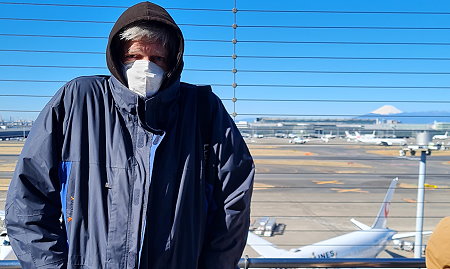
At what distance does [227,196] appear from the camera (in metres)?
1.16

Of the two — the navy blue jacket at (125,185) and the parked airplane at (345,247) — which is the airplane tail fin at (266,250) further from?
the navy blue jacket at (125,185)

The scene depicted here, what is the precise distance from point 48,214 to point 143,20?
0.62m

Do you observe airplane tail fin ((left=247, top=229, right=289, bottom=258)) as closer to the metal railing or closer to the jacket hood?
the metal railing

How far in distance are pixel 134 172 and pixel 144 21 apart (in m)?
0.44

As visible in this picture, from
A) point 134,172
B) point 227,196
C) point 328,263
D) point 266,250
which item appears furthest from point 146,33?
point 266,250

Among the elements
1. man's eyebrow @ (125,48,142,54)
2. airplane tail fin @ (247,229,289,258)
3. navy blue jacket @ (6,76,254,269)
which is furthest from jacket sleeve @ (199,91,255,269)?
airplane tail fin @ (247,229,289,258)

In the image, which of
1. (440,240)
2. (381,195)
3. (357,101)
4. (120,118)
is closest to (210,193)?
(120,118)

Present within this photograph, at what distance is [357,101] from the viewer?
9.02 feet

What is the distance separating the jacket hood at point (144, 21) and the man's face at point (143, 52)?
0.9 inches

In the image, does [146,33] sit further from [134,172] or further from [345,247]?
[345,247]

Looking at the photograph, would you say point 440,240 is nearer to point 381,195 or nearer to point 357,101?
point 357,101

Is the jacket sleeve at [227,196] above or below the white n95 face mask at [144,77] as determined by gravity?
below

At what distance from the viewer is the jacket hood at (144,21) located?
3.70 feet

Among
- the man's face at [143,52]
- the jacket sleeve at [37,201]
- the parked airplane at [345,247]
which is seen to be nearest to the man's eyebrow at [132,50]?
the man's face at [143,52]
